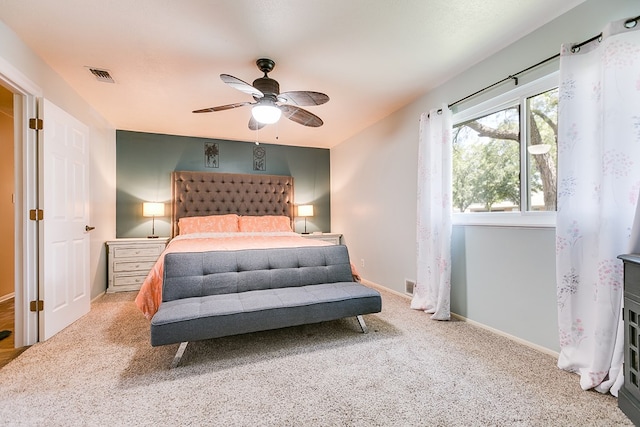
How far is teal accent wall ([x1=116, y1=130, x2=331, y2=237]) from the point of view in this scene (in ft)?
14.4

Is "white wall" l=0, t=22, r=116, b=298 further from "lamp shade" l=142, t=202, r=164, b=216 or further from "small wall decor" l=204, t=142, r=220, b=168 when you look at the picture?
"small wall decor" l=204, t=142, r=220, b=168

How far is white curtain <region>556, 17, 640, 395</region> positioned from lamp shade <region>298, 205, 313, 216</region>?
3.72 metres

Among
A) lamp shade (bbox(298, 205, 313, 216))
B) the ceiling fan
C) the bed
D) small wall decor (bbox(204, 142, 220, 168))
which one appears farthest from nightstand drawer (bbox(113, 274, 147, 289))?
the ceiling fan

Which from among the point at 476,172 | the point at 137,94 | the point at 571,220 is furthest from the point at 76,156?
the point at 571,220

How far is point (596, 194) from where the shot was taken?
5.70 feet

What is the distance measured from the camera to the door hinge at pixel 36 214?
7.47 feet

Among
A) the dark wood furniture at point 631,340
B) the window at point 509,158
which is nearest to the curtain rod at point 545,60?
the window at point 509,158

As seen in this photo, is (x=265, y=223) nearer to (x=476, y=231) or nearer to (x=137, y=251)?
(x=137, y=251)

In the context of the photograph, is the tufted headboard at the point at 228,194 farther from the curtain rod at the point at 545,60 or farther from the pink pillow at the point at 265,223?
the curtain rod at the point at 545,60

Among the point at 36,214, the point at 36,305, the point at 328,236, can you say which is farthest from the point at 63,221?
the point at 328,236

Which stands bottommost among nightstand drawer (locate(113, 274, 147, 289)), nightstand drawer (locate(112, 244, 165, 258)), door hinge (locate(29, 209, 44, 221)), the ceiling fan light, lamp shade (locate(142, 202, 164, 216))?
nightstand drawer (locate(113, 274, 147, 289))

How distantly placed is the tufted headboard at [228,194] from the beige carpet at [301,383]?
242 cm

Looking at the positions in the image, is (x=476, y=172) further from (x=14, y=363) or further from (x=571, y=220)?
(x=14, y=363)

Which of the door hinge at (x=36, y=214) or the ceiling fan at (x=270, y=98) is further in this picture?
the ceiling fan at (x=270, y=98)
